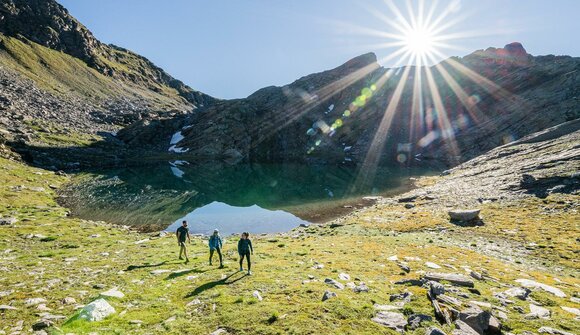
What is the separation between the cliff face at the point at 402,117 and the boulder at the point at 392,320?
5298 inches

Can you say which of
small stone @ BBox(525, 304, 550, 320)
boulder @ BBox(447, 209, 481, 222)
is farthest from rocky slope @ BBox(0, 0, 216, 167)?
small stone @ BBox(525, 304, 550, 320)

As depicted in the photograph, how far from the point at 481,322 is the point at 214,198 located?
6600 centimetres

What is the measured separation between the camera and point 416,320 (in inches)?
469

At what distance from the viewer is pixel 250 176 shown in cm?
11231

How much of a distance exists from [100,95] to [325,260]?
218923mm

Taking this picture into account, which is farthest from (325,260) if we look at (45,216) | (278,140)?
(278,140)

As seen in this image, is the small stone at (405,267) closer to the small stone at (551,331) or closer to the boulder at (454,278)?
the boulder at (454,278)

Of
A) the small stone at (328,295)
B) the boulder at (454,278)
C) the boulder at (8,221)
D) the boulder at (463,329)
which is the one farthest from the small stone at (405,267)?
the boulder at (8,221)

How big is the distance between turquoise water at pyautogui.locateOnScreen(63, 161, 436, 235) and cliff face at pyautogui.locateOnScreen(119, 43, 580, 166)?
57197 mm

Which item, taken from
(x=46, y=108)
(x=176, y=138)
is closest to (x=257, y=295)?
(x=46, y=108)

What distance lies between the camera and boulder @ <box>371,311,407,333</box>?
38.6ft

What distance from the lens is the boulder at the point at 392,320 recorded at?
1177cm

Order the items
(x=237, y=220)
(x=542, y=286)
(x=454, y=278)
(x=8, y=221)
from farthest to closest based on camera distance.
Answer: (x=237, y=220) → (x=8, y=221) → (x=542, y=286) → (x=454, y=278)

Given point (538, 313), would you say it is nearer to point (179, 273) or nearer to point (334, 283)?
point (334, 283)
